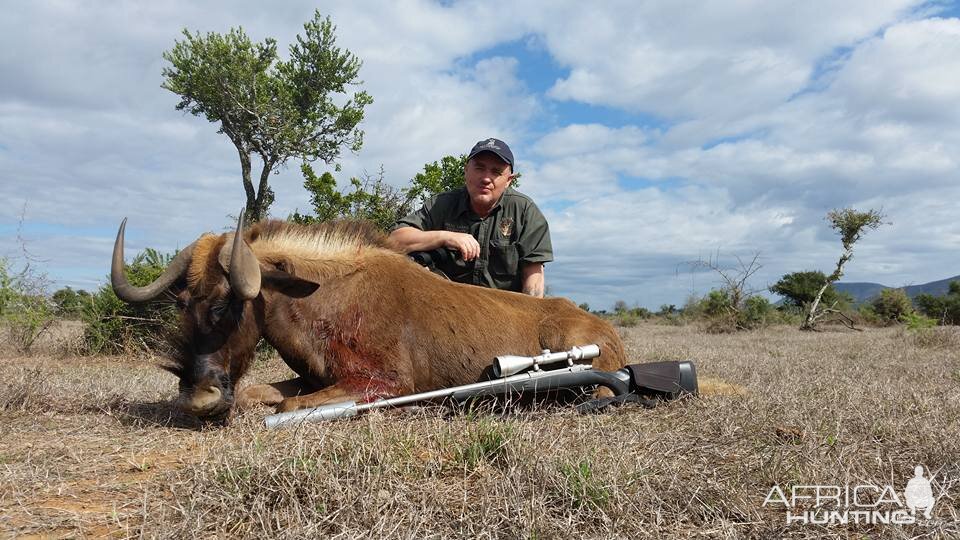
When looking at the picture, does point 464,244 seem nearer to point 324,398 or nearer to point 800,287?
point 324,398

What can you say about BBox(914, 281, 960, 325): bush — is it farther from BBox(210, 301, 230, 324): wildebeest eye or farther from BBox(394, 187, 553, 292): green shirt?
BBox(210, 301, 230, 324): wildebeest eye

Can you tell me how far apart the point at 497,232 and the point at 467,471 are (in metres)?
3.57

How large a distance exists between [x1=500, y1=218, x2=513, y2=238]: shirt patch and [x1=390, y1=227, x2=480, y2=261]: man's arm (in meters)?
0.60

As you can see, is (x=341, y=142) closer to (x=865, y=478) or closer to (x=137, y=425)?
(x=137, y=425)

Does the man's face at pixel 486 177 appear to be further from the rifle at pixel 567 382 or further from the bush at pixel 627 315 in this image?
the bush at pixel 627 315

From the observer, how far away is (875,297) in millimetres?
24672

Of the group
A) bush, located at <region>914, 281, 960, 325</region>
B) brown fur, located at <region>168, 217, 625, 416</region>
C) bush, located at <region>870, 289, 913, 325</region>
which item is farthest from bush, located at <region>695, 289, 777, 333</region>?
brown fur, located at <region>168, 217, 625, 416</region>

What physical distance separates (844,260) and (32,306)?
22.6m

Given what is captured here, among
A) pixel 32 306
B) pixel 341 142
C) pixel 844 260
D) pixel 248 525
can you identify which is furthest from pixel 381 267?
pixel 844 260

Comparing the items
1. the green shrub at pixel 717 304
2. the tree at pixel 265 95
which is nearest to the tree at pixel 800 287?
the green shrub at pixel 717 304

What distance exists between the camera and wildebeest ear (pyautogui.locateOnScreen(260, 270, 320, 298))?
13.1 ft

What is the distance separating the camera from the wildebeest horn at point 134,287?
3777mm

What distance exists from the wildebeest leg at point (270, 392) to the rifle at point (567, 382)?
92cm

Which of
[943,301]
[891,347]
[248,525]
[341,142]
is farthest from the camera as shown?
[943,301]
